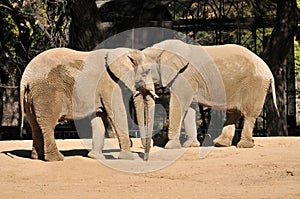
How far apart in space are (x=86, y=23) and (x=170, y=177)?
8.26 meters

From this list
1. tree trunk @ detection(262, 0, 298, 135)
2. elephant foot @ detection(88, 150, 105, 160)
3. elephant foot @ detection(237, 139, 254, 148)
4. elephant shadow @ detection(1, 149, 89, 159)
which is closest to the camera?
elephant foot @ detection(88, 150, 105, 160)

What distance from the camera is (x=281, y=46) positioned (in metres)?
19.0

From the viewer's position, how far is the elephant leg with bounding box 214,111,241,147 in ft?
49.9

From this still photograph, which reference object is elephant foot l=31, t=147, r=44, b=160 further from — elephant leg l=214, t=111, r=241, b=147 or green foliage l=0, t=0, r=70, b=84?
green foliage l=0, t=0, r=70, b=84

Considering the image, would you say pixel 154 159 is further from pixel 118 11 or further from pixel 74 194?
pixel 118 11

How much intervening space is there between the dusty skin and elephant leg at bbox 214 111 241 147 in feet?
3.02

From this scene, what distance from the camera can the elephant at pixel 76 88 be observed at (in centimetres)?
1252

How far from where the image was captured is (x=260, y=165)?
11.9 metres

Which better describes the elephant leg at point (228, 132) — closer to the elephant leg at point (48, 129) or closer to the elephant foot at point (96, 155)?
the elephant foot at point (96, 155)

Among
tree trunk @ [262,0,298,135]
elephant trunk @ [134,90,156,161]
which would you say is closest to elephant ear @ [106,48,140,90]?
elephant trunk @ [134,90,156,161]

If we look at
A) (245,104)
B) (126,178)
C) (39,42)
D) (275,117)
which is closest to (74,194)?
(126,178)

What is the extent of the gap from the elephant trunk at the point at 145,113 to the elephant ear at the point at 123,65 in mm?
402

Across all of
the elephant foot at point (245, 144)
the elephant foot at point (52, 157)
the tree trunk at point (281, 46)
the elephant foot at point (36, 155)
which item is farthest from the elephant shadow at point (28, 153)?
the tree trunk at point (281, 46)

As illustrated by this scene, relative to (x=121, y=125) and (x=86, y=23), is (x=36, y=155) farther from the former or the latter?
(x=86, y=23)
